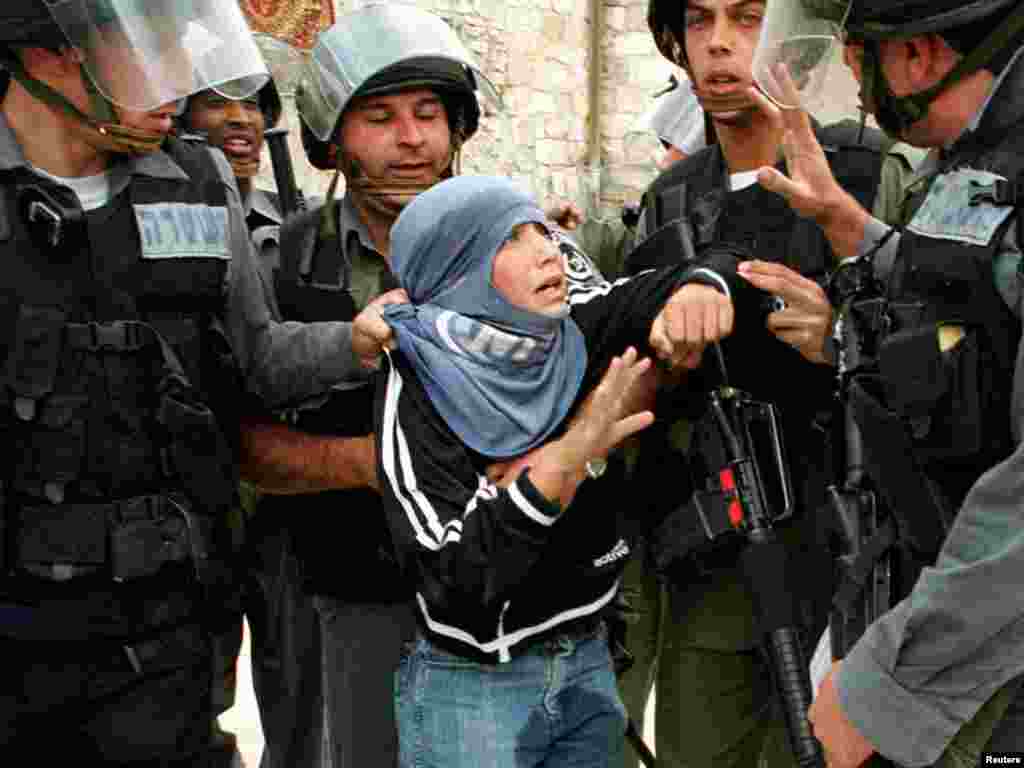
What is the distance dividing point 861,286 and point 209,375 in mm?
1247

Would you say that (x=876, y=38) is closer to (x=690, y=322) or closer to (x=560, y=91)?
(x=690, y=322)

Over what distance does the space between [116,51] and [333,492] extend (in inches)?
40.0

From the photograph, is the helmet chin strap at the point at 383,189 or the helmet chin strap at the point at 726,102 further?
the helmet chin strap at the point at 383,189

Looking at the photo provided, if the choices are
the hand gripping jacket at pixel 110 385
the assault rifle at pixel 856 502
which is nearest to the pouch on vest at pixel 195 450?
the hand gripping jacket at pixel 110 385

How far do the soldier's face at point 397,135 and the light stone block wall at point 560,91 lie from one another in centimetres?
644

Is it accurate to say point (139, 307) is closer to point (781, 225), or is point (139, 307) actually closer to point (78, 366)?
point (78, 366)

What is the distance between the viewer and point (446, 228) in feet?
6.73

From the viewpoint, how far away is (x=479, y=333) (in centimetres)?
201

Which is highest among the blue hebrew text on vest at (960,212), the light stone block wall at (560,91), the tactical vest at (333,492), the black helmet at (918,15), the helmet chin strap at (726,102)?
the black helmet at (918,15)

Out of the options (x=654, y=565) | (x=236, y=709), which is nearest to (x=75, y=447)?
(x=654, y=565)

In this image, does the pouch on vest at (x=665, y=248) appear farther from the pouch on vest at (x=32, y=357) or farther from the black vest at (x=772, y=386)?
the pouch on vest at (x=32, y=357)

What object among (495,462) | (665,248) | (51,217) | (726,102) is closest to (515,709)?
(495,462)

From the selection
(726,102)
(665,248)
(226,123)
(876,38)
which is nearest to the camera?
(876,38)

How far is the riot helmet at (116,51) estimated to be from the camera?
2.12m
